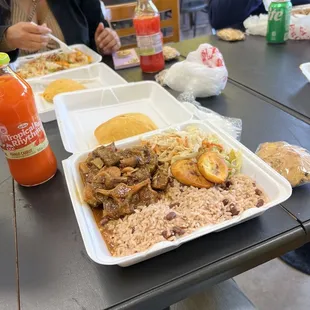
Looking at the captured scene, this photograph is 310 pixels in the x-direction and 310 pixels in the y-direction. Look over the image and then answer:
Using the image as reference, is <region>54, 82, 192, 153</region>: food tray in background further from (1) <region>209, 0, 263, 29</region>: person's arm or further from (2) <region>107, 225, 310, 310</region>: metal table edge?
(1) <region>209, 0, 263, 29</region>: person's arm

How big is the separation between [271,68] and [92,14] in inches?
46.2

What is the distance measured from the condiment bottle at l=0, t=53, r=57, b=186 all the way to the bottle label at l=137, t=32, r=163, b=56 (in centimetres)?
67

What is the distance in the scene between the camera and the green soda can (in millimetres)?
1572

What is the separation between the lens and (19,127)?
0.75 meters

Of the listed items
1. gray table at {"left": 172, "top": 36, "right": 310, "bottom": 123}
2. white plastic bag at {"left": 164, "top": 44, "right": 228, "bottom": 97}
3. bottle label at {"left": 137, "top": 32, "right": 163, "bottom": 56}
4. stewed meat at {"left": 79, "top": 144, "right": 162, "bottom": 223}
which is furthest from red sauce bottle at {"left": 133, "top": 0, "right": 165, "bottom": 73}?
stewed meat at {"left": 79, "top": 144, "right": 162, "bottom": 223}

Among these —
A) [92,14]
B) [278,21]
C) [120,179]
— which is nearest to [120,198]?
→ [120,179]

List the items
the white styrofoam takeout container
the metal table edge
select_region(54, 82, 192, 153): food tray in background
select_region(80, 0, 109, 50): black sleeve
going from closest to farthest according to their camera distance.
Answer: the metal table edge → select_region(54, 82, 192, 153): food tray in background → the white styrofoam takeout container → select_region(80, 0, 109, 50): black sleeve

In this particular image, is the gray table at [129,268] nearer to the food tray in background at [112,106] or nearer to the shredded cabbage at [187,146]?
the shredded cabbage at [187,146]

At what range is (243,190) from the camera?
2.33 feet

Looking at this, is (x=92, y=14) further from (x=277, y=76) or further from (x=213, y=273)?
(x=213, y=273)

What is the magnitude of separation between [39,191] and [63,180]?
65mm

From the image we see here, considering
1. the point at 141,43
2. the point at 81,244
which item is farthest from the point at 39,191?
the point at 141,43

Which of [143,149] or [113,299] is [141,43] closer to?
[143,149]

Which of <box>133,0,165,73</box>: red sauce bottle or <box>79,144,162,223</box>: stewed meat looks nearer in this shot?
<box>79,144,162,223</box>: stewed meat
